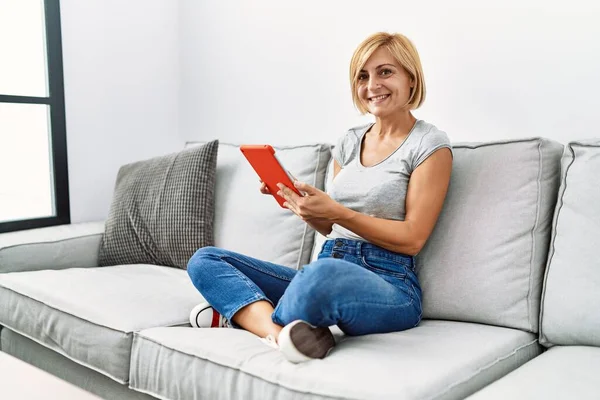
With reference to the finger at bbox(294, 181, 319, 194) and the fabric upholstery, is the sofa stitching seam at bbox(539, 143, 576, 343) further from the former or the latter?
the fabric upholstery

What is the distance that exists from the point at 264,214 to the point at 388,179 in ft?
2.14

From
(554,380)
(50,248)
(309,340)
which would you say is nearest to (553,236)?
(554,380)

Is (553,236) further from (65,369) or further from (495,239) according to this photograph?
(65,369)

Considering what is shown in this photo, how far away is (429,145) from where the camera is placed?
162 centimetres

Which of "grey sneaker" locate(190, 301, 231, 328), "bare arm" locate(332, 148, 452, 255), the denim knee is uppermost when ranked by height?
"bare arm" locate(332, 148, 452, 255)

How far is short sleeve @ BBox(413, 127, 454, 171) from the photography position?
1.61m

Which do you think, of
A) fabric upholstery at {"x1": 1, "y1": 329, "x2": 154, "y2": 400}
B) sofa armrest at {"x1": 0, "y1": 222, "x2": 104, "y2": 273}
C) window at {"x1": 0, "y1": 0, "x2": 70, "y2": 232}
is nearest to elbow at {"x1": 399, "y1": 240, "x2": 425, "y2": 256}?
fabric upholstery at {"x1": 1, "y1": 329, "x2": 154, "y2": 400}

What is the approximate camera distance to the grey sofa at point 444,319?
1.23 meters

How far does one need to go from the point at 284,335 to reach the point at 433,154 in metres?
0.65

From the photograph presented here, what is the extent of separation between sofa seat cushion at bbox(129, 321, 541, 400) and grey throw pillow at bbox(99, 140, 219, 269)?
74 centimetres

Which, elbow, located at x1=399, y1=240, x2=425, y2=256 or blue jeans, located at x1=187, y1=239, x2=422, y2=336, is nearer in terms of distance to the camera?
blue jeans, located at x1=187, y1=239, x2=422, y2=336

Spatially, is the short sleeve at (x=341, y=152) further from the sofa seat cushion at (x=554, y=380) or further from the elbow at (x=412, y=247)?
the sofa seat cushion at (x=554, y=380)

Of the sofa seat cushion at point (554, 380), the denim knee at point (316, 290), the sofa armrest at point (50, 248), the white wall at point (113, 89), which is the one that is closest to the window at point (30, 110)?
the white wall at point (113, 89)

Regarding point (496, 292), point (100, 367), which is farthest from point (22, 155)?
point (496, 292)
